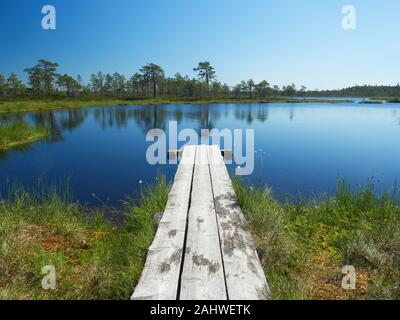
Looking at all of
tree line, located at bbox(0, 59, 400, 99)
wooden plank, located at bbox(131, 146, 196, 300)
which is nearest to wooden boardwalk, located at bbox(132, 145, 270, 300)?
wooden plank, located at bbox(131, 146, 196, 300)

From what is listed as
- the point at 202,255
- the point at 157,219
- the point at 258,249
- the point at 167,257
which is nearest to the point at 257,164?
the point at 157,219

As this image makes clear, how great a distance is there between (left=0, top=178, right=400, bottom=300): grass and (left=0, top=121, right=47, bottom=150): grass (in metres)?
10.2

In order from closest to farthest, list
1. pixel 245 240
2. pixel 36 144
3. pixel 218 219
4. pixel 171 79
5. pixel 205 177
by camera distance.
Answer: pixel 245 240, pixel 218 219, pixel 205 177, pixel 36 144, pixel 171 79

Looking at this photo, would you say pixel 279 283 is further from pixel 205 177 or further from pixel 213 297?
pixel 205 177

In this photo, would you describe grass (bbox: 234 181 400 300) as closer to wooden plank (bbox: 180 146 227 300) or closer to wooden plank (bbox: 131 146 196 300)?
wooden plank (bbox: 180 146 227 300)

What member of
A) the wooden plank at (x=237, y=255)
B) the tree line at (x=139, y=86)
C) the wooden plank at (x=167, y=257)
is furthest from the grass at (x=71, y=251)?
the tree line at (x=139, y=86)

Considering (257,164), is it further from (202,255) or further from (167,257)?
(167,257)

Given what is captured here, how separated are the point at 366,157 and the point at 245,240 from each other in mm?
9876

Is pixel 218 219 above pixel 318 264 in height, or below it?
above

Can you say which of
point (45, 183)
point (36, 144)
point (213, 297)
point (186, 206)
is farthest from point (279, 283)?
point (36, 144)

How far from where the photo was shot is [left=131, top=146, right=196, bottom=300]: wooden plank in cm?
210

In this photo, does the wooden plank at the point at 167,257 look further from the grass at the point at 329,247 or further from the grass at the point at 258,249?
the grass at the point at 329,247

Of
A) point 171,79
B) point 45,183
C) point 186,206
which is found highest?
point 171,79

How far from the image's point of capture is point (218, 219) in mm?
3430
